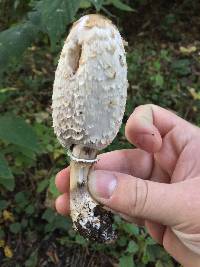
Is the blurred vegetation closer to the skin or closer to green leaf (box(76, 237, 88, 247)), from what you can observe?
green leaf (box(76, 237, 88, 247))

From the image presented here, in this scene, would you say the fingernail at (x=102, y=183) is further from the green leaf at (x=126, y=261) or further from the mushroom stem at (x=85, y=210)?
the green leaf at (x=126, y=261)

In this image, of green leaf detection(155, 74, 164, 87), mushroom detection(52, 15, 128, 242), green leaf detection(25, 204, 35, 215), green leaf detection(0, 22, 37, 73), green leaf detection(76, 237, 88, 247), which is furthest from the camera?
green leaf detection(155, 74, 164, 87)

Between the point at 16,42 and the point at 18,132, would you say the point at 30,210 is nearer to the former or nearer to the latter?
the point at 18,132

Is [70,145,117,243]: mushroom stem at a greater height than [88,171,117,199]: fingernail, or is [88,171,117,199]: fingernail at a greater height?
[88,171,117,199]: fingernail

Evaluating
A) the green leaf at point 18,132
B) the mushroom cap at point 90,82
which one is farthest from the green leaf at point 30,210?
the mushroom cap at point 90,82

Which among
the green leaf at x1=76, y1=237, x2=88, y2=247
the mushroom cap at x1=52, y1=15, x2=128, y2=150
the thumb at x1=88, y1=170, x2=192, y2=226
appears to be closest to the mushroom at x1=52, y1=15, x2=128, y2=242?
the mushroom cap at x1=52, y1=15, x2=128, y2=150

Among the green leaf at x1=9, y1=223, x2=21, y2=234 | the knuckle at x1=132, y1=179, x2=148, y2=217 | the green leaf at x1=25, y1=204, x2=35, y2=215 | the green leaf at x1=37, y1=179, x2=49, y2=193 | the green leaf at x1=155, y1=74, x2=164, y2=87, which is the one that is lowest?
the green leaf at x1=9, y1=223, x2=21, y2=234
